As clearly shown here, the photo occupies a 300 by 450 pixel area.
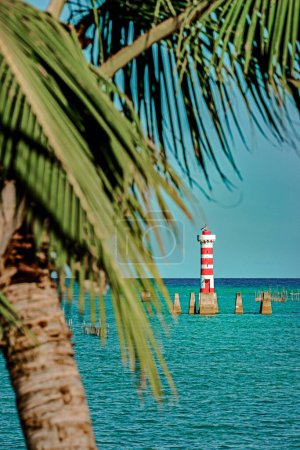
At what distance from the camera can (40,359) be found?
8.66 ft

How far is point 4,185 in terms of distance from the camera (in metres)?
2.25

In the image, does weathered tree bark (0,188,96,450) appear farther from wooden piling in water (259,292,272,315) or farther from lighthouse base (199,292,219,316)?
wooden piling in water (259,292,272,315)

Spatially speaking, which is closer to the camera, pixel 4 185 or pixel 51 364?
pixel 4 185

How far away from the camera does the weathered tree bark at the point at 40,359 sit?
2.60m

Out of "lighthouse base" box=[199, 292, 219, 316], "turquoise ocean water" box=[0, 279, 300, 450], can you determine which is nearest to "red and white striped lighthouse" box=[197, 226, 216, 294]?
"lighthouse base" box=[199, 292, 219, 316]

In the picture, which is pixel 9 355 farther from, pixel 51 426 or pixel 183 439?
pixel 183 439

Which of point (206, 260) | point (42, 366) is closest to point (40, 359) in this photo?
point (42, 366)

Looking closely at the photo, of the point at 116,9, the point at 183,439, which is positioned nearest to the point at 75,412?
the point at 116,9

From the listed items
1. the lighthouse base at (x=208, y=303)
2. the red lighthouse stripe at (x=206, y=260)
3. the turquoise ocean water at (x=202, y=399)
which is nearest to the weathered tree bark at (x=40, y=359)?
the turquoise ocean water at (x=202, y=399)

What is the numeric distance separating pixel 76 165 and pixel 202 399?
33.9 metres

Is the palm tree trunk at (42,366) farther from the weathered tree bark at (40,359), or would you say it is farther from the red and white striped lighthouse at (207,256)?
the red and white striped lighthouse at (207,256)

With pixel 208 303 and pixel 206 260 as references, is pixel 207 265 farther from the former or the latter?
pixel 208 303

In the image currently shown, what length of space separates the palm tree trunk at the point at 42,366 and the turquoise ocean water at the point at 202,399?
9458 mm

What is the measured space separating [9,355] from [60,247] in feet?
1.88
